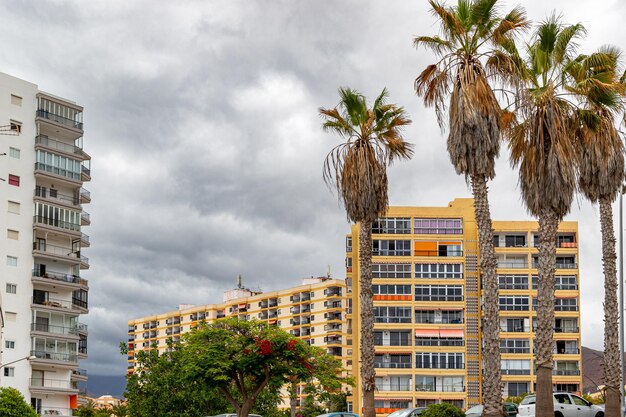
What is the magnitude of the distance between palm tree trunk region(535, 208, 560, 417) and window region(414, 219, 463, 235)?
A: 3133 inches

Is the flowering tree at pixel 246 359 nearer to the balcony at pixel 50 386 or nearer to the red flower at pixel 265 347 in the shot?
the red flower at pixel 265 347

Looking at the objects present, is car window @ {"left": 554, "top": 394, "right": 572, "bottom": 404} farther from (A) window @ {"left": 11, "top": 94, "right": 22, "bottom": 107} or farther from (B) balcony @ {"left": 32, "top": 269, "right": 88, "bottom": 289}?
(A) window @ {"left": 11, "top": 94, "right": 22, "bottom": 107}

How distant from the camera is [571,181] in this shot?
33406mm

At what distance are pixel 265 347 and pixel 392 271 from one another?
64.4m

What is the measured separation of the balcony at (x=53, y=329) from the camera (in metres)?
87.3

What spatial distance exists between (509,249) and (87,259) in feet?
163

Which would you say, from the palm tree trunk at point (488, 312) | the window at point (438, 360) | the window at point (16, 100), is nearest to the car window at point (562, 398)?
the palm tree trunk at point (488, 312)

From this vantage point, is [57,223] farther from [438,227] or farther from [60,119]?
[438,227]

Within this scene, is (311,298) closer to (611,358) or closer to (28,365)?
(28,365)

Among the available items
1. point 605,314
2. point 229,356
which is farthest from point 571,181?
point 229,356

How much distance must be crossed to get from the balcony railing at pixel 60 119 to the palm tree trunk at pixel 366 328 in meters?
57.0

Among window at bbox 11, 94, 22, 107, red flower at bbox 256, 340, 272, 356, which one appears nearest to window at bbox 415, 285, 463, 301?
window at bbox 11, 94, 22, 107

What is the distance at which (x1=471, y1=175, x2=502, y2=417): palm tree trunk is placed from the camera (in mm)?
30750

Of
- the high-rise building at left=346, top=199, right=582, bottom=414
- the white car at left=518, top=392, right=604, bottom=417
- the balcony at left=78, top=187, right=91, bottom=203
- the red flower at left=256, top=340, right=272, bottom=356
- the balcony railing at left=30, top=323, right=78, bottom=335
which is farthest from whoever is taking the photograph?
the high-rise building at left=346, top=199, right=582, bottom=414
